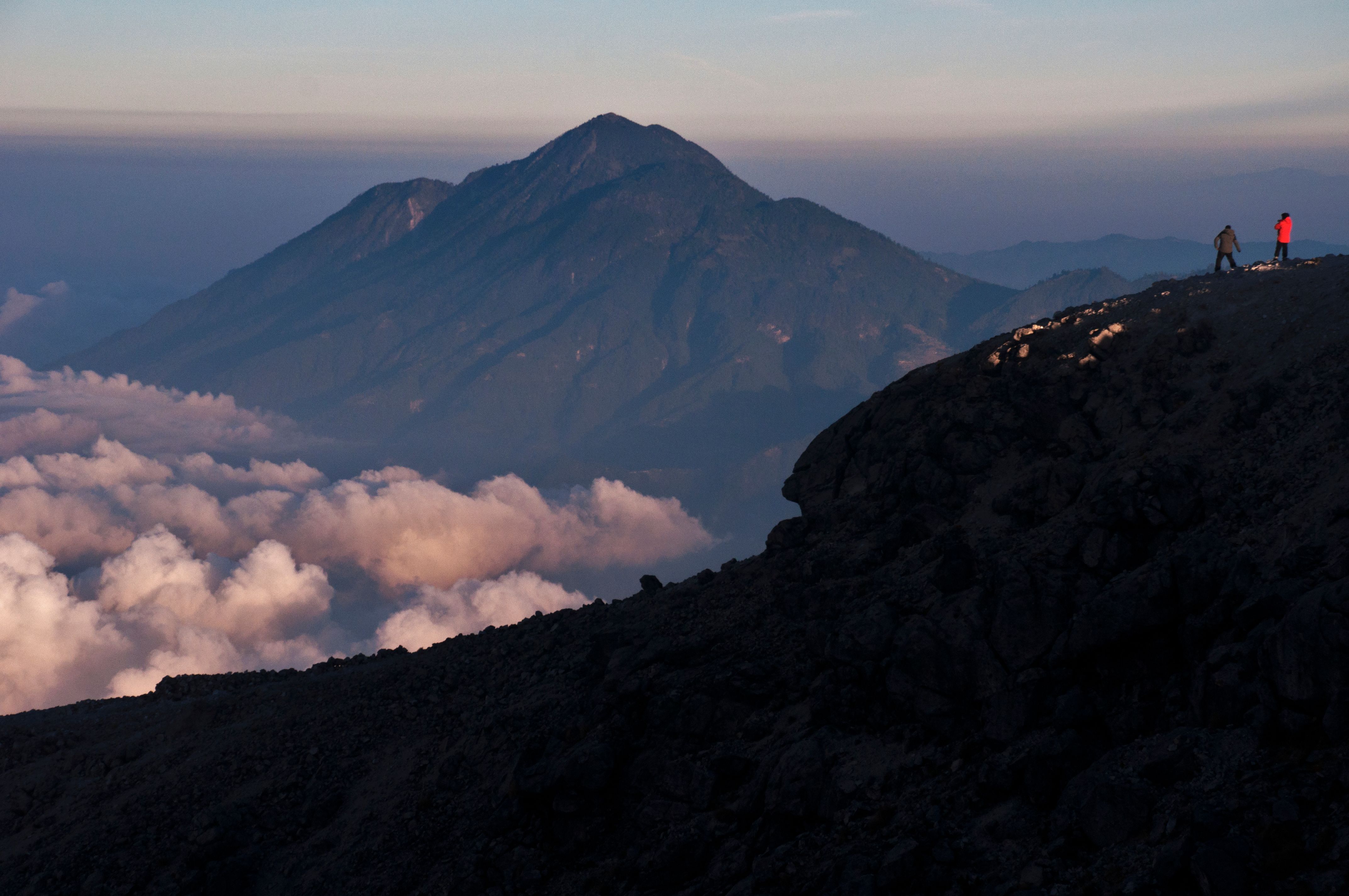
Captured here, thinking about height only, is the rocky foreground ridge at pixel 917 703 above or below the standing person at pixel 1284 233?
below

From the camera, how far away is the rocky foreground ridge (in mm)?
17250

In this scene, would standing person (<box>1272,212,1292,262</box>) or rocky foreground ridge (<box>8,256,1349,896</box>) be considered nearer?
rocky foreground ridge (<box>8,256,1349,896</box>)

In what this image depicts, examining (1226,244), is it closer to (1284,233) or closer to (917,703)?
(1284,233)

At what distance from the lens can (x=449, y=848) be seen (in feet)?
95.7

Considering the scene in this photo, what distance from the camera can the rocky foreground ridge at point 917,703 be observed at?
17250 mm

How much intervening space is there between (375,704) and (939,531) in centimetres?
2236

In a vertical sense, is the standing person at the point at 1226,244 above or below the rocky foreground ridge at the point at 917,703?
above

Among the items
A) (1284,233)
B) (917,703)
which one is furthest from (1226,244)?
(917,703)

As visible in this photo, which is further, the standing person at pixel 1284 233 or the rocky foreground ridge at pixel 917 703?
the standing person at pixel 1284 233

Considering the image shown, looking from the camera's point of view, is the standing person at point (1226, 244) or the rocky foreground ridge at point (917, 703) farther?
the standing person at point (1226, 244)

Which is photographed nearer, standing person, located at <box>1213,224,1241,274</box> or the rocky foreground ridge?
the rocky foreground ridge

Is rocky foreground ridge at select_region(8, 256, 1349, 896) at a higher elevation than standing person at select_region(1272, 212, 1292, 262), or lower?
lower

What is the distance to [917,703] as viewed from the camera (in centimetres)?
2367

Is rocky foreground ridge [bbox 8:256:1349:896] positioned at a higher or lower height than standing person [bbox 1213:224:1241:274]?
lower
